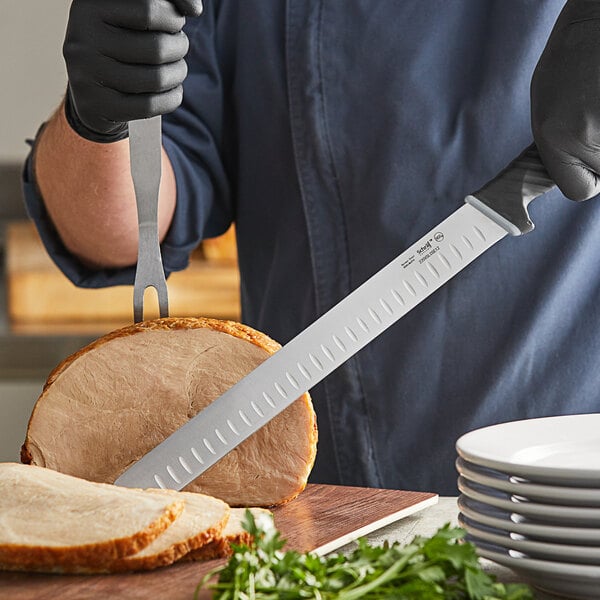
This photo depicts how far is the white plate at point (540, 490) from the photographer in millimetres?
756

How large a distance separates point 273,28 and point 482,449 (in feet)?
2.51

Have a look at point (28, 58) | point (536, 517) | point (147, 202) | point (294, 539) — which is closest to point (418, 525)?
point (294, 539)

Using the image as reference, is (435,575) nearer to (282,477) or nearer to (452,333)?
(282,477)

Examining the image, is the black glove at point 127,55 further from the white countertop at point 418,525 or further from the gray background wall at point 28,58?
the gray background wall at point 28,58

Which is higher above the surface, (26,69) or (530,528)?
(26,69)

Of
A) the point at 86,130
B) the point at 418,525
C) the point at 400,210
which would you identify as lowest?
the point at 418,525

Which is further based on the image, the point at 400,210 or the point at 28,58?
the point at 28,58

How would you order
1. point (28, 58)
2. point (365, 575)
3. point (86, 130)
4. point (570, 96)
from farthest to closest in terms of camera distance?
point (28, 58) → point (86, 130) → point (570, 96) → point (365, 575)

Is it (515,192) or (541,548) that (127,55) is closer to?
(515,192)

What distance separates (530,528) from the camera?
2.54 ft

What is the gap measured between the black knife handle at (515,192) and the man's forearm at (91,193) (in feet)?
1.61

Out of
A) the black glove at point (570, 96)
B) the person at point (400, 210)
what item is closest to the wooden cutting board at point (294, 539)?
the person at point (400, 210)

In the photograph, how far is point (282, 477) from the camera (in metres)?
1.11

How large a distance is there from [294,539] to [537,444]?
0.78 feet
